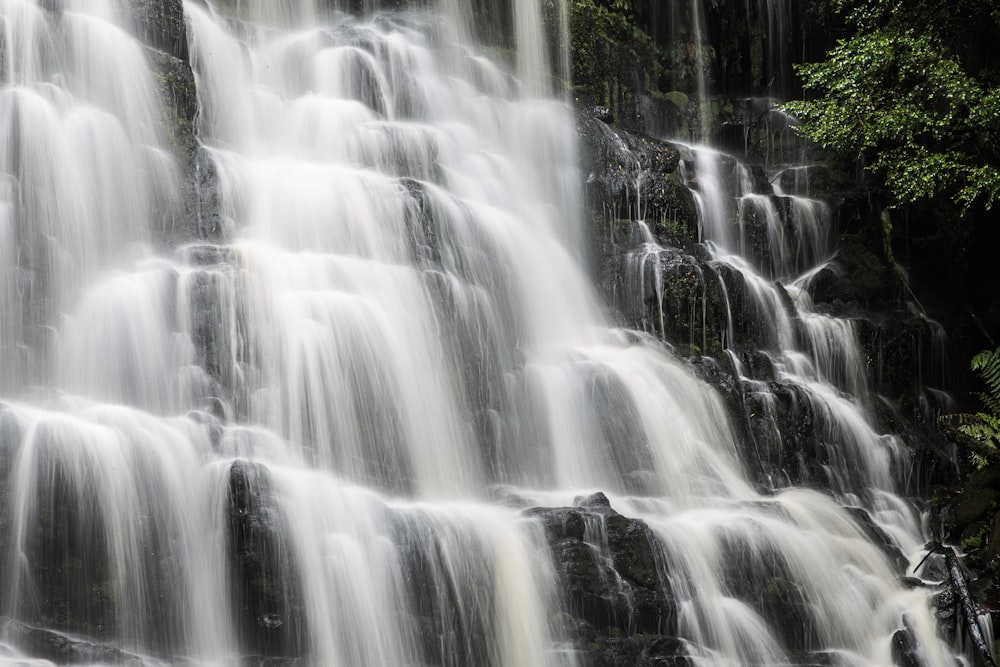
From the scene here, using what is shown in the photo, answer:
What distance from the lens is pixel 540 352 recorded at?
1319 centimetres

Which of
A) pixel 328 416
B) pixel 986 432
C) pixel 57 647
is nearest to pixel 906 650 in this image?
pixel 986 432

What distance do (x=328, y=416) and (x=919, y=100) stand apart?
1003 cm

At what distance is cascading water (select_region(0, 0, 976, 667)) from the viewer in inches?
324

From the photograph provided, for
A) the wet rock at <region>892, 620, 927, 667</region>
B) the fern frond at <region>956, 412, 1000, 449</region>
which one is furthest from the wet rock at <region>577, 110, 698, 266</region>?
the wet rock at <region>892, 620, 927, 667</region>

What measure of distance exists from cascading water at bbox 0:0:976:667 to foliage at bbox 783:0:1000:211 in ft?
9.83

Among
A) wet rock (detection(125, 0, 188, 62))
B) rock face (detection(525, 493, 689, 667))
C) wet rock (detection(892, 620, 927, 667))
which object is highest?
wet rock (detection(125, 0, 188, 62))

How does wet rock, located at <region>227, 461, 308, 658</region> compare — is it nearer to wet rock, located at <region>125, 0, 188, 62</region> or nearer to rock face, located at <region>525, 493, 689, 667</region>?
rock face, located at <region>525, 493, 689, 667</region>

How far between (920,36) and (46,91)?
12.4 meters

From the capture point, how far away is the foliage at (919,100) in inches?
549

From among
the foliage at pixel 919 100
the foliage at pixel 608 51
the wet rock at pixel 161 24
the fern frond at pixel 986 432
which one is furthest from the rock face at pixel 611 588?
the foliage at pixel 608 51

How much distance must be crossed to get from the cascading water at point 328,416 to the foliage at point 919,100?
299 cm

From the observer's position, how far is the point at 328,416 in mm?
10445

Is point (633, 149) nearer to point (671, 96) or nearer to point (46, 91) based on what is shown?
point (671, 96)

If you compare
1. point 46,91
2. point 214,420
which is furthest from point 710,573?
point 46,91
